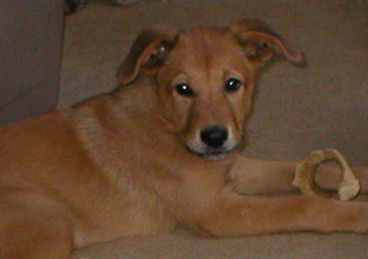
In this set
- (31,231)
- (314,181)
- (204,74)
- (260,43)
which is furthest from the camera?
(314,181)

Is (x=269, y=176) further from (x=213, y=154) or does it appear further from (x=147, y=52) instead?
(x=147, y=52)

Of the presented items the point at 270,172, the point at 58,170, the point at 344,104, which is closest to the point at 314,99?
the point at 344,104

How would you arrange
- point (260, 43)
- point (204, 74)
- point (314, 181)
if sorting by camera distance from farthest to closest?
point (314, 181) < point (260, 43) < point (204, 74)

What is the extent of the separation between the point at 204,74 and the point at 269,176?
74cm

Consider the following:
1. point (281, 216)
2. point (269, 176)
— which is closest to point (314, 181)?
point (269, 176)

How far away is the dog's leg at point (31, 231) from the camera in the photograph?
118 inches

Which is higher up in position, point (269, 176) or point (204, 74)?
point (204, 74)

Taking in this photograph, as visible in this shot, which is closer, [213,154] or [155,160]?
[213,154]

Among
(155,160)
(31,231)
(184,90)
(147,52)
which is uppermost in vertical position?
(147,52)

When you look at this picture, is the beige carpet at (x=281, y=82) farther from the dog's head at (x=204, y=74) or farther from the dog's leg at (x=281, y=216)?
the dog's head at (x=204, y=74)

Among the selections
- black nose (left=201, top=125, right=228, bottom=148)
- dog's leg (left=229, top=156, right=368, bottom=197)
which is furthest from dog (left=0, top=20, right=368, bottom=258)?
dog's leg (left=229, top=156, right=368, bottom=197)

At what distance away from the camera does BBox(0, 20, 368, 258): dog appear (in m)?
3.14

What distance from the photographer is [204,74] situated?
3158 mm

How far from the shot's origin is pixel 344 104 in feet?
14.6
